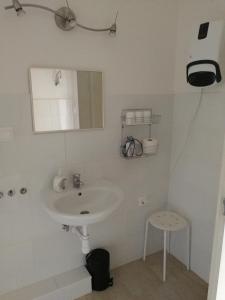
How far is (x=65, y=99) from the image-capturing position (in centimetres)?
162

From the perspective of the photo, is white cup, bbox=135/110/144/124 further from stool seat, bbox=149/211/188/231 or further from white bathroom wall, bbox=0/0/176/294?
stool seat, bbox=149/211/188/231

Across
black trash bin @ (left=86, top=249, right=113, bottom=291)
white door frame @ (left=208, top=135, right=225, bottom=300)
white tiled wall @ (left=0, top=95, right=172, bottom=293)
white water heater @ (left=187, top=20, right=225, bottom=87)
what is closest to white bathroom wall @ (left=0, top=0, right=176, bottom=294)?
white tiled wall @ (left=0, top=95, right=172, bottom=293)

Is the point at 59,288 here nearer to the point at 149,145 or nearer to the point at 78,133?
the point at 78,133

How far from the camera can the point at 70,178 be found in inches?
68.1

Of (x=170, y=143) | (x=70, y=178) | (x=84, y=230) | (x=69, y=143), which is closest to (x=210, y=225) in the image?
(x=170, y=143)

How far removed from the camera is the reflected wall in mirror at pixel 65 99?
5.00 feet

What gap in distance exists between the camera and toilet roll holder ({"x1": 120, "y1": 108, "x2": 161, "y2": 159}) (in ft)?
5.95

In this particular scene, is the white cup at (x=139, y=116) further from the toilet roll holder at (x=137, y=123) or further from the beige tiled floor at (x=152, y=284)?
the beige tiled floor at (x=152, y=284)

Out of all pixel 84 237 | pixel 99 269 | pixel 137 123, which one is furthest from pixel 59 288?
pixel 137 123

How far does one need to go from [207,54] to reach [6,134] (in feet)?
4.46

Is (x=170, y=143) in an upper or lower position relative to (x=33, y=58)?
lower

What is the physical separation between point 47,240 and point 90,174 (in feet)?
1.90

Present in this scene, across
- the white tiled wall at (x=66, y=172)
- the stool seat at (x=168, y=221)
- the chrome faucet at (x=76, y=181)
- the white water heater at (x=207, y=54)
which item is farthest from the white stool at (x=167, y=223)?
the white water heater at (x=207, y=54)

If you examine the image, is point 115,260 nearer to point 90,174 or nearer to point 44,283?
point 44,283
